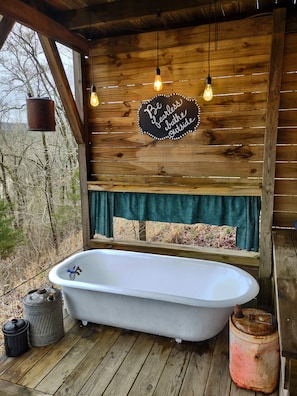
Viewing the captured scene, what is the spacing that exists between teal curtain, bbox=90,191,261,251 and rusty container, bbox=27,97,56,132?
44.9 inches

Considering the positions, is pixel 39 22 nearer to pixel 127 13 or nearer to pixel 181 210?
pixel 127 13

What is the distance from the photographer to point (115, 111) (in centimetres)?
326

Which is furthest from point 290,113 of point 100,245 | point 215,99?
point 100,245

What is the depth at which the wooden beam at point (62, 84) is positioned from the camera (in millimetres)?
2615

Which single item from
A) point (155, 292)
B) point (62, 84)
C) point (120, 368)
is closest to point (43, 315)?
point (120, 368)

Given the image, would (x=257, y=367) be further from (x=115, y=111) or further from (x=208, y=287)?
(x=115, y=111)

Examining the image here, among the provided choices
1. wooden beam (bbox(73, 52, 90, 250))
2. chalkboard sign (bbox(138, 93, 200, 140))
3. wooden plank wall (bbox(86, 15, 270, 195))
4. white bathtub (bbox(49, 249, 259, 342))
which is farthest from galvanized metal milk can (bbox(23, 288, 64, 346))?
chalkboard sign (bbox(138, 93, 200, 140))

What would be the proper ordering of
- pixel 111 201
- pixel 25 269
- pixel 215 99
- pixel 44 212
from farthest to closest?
pixel 44 212, pixel 25 269, pixel 111 201, pixel 215 99

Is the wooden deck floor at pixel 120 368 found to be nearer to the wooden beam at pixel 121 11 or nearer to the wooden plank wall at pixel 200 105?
the wooden plank wall at pixel 200 105

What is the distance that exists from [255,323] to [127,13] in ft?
8.60

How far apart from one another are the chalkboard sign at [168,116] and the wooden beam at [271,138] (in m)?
0.68

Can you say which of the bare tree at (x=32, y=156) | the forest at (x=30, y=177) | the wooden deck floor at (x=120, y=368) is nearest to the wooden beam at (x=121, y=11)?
the forest at (x=30, y=177)

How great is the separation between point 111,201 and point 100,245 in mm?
551

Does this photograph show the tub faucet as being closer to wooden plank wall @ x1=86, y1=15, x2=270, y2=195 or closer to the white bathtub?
the white bathtub
